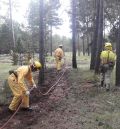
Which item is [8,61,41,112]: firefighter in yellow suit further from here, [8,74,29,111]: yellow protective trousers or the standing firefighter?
the standing firefighter

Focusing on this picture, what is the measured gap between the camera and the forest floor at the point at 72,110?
1080 cm

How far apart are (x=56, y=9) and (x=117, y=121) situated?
2067 inches

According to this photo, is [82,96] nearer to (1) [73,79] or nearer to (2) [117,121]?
(2) [117,121]

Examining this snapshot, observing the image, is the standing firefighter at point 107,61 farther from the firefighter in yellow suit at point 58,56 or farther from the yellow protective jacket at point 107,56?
the firefighter in yellow suit at point 58,56

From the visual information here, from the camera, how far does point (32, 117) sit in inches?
473

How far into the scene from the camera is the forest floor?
35.4 ft

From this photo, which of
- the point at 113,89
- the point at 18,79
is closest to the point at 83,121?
the point at 18,79

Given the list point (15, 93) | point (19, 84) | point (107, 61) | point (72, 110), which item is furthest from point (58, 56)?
point (19, 84)

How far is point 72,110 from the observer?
491 inches

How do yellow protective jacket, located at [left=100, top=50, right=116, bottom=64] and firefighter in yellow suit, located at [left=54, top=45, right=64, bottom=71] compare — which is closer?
yellow protective jacket, located at [left=100, top=50, right=116, bottom=64]

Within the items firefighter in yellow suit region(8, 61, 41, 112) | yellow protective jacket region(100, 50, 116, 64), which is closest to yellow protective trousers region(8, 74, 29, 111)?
firefighter in yellow suit region(8, 61, 41, 112)

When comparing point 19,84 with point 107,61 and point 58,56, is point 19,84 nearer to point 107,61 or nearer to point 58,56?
point 107,61

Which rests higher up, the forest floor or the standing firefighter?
the standing firefighter

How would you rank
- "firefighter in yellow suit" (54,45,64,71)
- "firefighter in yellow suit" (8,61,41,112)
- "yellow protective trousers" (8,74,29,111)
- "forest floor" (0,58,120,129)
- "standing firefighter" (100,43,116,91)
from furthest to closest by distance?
"firefighter in yellow suit" (54,45,64,71), "standing firefighter" (100,43,116,91), "yellow protective trousers" (8,74,29,111), "firefighter in yellow suit" (8,61,41,112), "forest floor" (0,58,120,129)
